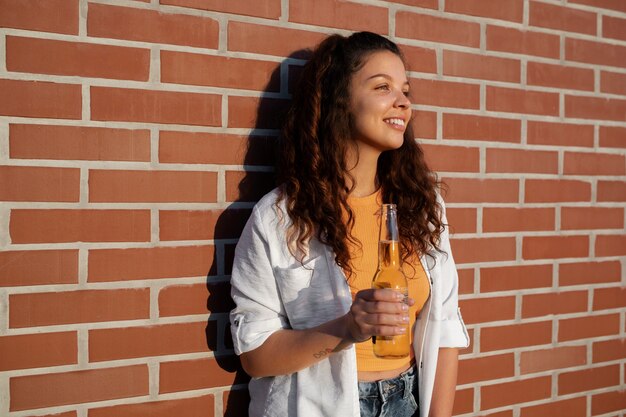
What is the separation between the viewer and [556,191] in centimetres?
285

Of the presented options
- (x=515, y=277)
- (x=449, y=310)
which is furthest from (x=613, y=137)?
(x=449, y=310)

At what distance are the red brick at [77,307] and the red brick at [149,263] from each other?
2.1 inches

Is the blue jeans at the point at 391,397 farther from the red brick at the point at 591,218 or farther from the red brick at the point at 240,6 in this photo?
the red brick at the point at 240,6

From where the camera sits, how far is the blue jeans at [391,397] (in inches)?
80.3

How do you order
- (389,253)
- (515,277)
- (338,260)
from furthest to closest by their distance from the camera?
(515,277) → (338,260) → (389,253)

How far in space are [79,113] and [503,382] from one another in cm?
199

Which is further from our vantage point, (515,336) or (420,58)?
(515,336)

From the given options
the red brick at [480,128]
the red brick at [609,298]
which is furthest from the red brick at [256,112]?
the red brick at [609,298]

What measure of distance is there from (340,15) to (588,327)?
1.80 metres

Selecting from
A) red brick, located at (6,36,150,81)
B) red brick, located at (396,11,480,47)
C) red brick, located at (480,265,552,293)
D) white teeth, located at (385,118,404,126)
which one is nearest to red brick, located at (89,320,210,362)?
red brick, located at (6,36,150,81)

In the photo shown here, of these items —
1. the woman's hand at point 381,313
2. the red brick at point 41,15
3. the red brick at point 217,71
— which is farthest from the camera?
the red brick at point 217,71

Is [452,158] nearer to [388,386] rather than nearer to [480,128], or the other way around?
[480,128]

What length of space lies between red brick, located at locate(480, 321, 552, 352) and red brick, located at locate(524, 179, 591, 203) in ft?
1.79

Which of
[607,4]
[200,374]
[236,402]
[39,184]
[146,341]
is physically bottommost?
[236,402]
